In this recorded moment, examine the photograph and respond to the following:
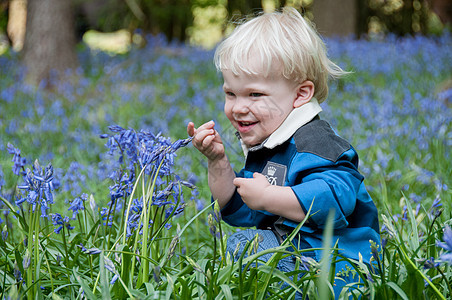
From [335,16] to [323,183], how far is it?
11.8 meters

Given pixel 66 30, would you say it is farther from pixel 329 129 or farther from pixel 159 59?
pixel 329 129

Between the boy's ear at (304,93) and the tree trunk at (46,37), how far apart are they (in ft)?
23.0

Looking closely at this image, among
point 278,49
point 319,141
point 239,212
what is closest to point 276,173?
point 319,141

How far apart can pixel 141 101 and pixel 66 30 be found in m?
2.42

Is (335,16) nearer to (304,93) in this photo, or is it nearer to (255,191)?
(304,93)

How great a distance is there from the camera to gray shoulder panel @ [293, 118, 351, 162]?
6.52 feet

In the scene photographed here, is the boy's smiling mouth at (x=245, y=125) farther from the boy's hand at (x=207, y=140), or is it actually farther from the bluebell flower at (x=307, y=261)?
the bluebell flower at (x=307, y=261)

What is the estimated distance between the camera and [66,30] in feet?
28.2

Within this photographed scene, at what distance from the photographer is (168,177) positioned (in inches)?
98.4

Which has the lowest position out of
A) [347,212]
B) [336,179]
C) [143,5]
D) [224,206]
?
[143,5]

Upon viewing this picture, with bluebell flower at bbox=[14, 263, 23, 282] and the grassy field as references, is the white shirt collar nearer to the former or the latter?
the grassy field

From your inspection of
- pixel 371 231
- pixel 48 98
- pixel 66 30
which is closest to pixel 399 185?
pixel 371 231

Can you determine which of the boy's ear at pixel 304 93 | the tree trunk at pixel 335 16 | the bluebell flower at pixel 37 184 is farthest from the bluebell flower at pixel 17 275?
the tree trunk at pixel 335 16

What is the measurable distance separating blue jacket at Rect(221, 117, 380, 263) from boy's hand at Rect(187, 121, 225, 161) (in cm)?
16
